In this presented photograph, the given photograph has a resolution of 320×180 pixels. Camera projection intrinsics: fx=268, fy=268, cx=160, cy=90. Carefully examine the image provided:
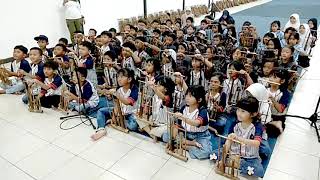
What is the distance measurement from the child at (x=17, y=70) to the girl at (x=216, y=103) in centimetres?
262

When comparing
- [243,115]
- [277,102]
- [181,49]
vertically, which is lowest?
[277,102]

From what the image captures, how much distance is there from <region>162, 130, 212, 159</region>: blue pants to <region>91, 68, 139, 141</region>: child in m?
0.51

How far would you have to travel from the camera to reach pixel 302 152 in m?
2.63

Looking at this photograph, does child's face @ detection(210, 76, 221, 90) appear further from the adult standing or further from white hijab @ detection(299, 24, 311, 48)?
the adult standing

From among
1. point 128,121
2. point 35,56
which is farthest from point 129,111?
point 35,56

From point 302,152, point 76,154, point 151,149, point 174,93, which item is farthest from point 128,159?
point 302,152

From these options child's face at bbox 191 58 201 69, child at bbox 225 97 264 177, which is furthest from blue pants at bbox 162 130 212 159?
child's face at bbox 191 58 201 69

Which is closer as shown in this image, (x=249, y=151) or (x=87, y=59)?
(x=249, y=151)

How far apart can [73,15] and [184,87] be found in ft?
13.9

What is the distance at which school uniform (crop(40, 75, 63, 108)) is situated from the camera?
3.47 m

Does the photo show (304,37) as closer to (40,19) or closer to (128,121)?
(128,121)

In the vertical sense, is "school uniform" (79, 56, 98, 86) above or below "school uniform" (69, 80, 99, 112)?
above

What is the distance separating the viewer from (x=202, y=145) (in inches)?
99.4

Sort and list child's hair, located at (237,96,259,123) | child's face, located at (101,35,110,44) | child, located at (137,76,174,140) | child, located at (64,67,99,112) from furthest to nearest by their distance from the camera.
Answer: child's face, located at (101,35,110,44)
child, located at (64,67,99,112)
child, located at (137,76,174,140)
child's hair, located at (237,96,259,123)
